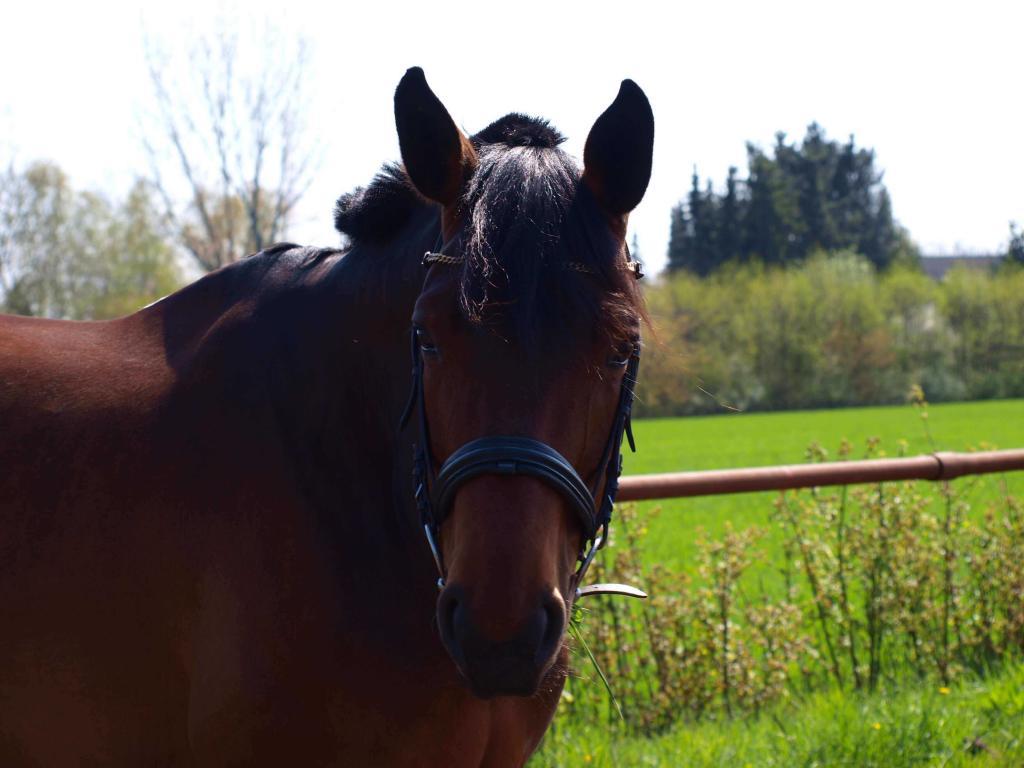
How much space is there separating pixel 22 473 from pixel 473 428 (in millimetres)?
1171

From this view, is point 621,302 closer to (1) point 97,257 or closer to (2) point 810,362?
(1) point 97,257

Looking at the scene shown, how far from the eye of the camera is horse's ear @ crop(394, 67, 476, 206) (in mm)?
2133

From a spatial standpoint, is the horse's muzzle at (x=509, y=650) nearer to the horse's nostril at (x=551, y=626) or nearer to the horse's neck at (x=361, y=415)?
the horse's nostril at (x=551, y=626)

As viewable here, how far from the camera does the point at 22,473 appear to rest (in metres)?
2.25

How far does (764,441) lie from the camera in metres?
33.3

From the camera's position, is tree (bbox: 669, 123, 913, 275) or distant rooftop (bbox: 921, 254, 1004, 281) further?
tree (bbox: 669, 123, 913, 275)

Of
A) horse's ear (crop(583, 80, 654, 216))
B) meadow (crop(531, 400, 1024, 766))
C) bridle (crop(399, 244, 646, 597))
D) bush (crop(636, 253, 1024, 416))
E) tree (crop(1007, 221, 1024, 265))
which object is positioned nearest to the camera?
bridle (crop(399, 244, 646, 597))

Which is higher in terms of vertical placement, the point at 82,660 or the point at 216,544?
the point at 216,544

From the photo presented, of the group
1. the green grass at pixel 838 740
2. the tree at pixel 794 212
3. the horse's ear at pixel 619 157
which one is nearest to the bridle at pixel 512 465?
the horse's ear at pixel 619 157

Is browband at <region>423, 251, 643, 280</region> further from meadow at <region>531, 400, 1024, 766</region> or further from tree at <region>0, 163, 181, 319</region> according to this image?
tree at <region>0, 163, 181, 319</region>

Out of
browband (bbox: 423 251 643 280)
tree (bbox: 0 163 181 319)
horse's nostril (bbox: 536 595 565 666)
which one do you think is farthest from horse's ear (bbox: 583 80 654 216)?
tree (bbox: 0 163 181 319)

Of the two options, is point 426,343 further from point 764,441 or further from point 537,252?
point 764,441

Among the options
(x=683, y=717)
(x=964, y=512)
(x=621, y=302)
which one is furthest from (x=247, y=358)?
(x=964, y=512)

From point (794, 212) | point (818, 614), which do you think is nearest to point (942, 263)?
point (794, 212)
